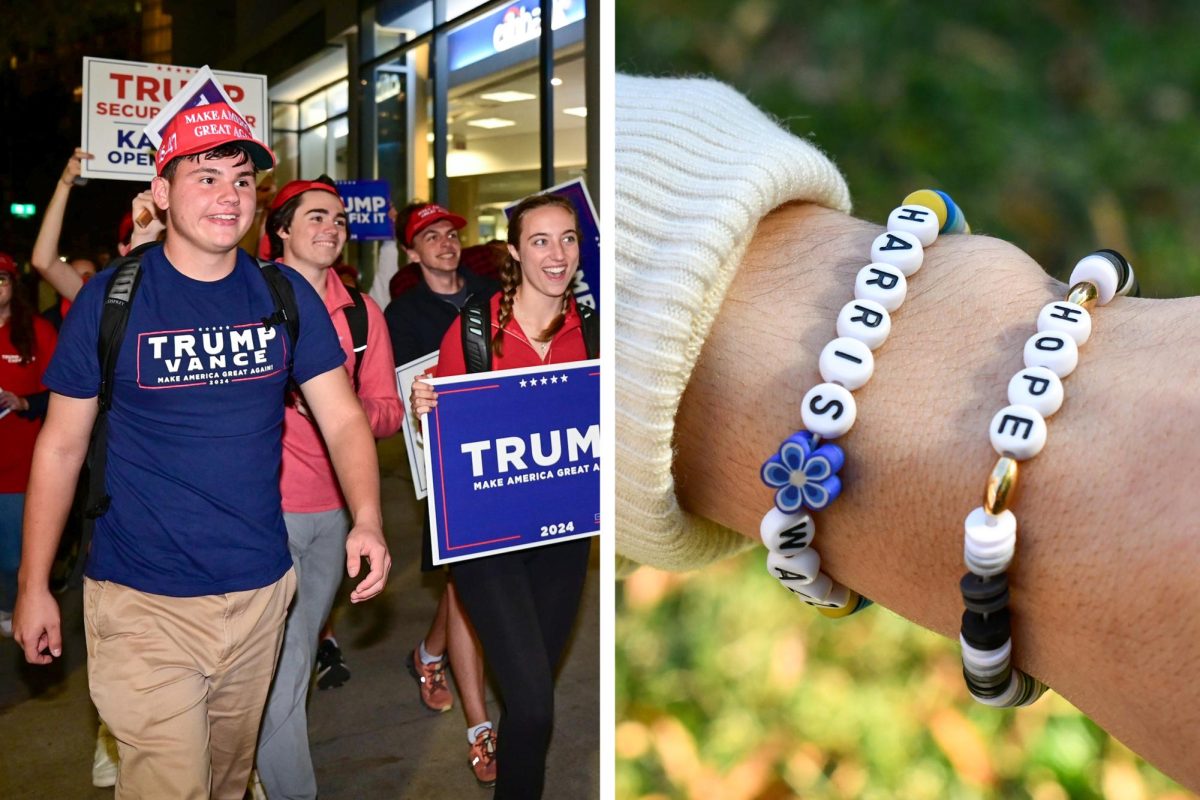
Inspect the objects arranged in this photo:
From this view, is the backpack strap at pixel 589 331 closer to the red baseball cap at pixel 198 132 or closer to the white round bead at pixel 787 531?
the red baseball cap at pixel 198 132

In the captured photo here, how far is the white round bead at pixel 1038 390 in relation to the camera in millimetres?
676

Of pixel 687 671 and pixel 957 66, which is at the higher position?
pixel 957 66

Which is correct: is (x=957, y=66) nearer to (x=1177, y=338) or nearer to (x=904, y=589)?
(x=1177, y=338)

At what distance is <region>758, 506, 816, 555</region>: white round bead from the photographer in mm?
771

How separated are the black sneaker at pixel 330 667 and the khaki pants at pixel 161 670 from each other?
1708 millimetres

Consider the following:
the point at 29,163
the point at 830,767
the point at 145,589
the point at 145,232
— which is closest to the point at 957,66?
the point at 830,767

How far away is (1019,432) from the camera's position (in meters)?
0.67

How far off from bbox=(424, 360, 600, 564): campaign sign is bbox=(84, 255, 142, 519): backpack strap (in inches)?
24.0

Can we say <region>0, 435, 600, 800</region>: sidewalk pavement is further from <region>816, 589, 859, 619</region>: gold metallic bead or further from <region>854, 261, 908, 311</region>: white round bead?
<region>854, 261, 908, 311</region>: white round bead

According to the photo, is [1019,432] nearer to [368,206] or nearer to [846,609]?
[846,609]

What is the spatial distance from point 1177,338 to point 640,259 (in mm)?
371

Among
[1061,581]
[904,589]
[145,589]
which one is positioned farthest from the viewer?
[145,589]

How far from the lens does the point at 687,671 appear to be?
3.76 ft

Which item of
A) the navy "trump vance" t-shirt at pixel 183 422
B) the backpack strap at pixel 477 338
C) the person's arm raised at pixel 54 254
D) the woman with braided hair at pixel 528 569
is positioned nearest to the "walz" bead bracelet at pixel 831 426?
the navy "trump vance" t-shirt at pixel 183 422
